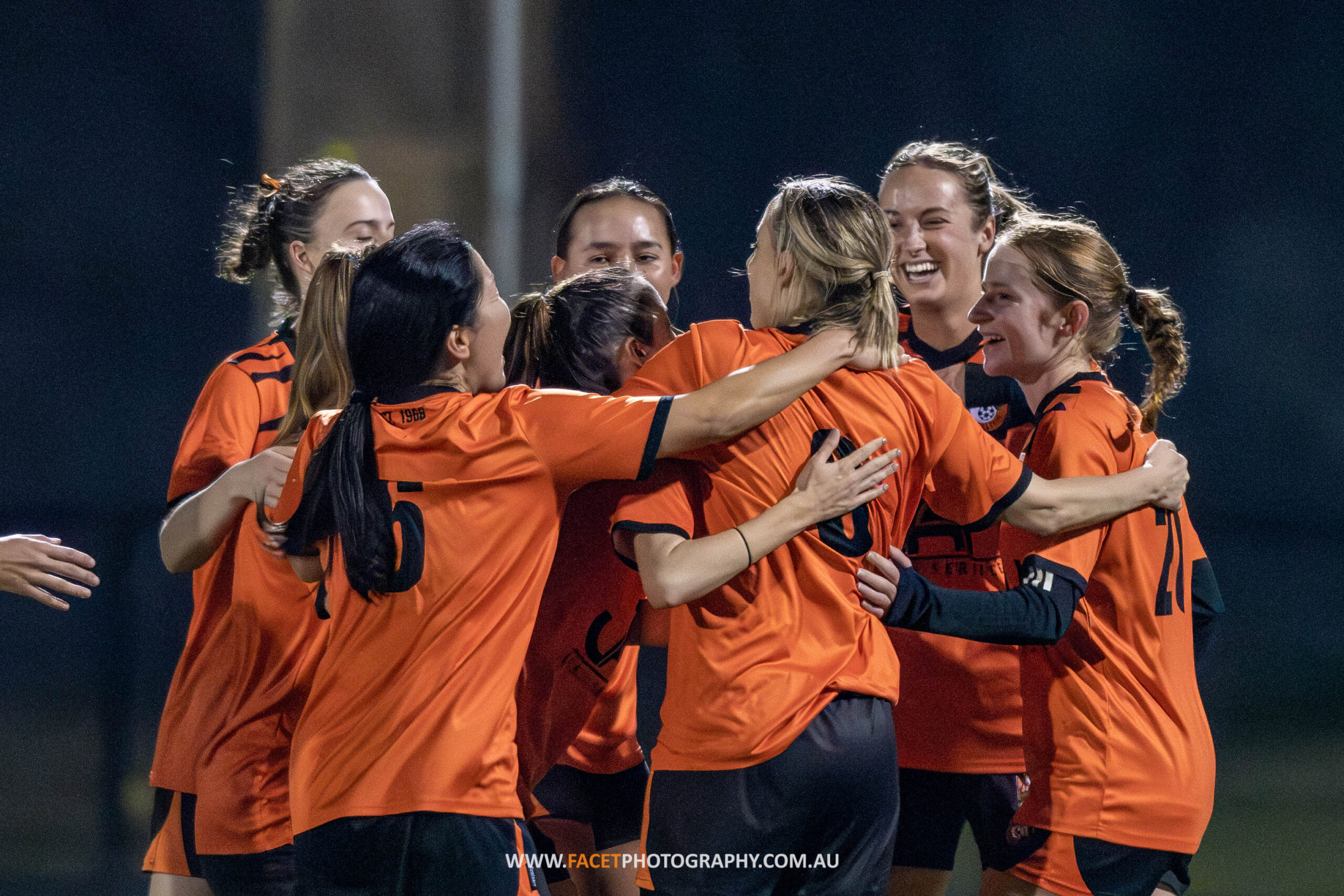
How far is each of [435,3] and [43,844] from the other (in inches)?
159

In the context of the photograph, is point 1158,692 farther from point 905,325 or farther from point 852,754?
point 905,325

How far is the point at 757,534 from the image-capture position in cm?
189

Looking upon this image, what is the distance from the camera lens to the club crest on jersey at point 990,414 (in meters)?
2.87

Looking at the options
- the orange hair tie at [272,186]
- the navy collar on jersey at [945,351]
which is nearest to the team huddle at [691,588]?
the navy collar on jersey at [945,351]

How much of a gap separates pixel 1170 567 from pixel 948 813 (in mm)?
824

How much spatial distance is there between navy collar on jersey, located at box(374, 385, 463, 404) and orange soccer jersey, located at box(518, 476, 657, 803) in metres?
0.46

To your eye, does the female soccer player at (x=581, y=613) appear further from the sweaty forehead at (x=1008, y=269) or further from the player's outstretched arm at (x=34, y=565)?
the player's outstretched arm at (x=34, y=565)

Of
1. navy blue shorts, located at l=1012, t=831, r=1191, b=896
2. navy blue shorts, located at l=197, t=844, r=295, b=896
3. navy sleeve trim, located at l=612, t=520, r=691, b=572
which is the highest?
navy sleeve trim, located at l=612, t=520, r=691, b=572

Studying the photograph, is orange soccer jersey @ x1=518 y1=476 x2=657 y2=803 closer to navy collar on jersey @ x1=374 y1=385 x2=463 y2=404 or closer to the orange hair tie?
navy collar on jersey @ x1=374 y1=385 x2=463 y2=404

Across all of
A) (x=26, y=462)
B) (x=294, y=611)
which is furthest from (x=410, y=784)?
(x=26, y=462)

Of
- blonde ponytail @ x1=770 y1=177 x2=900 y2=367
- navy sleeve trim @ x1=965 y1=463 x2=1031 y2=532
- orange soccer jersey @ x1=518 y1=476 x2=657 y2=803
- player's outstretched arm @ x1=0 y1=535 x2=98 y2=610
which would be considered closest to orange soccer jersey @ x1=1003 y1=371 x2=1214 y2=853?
navy sleeve trim @ x1=965 y1=463 x2=1031 y2=532

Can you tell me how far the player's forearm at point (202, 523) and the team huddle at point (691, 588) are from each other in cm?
1

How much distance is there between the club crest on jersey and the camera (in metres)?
2.87

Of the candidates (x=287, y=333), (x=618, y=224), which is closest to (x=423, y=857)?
(x=287, y=333)
